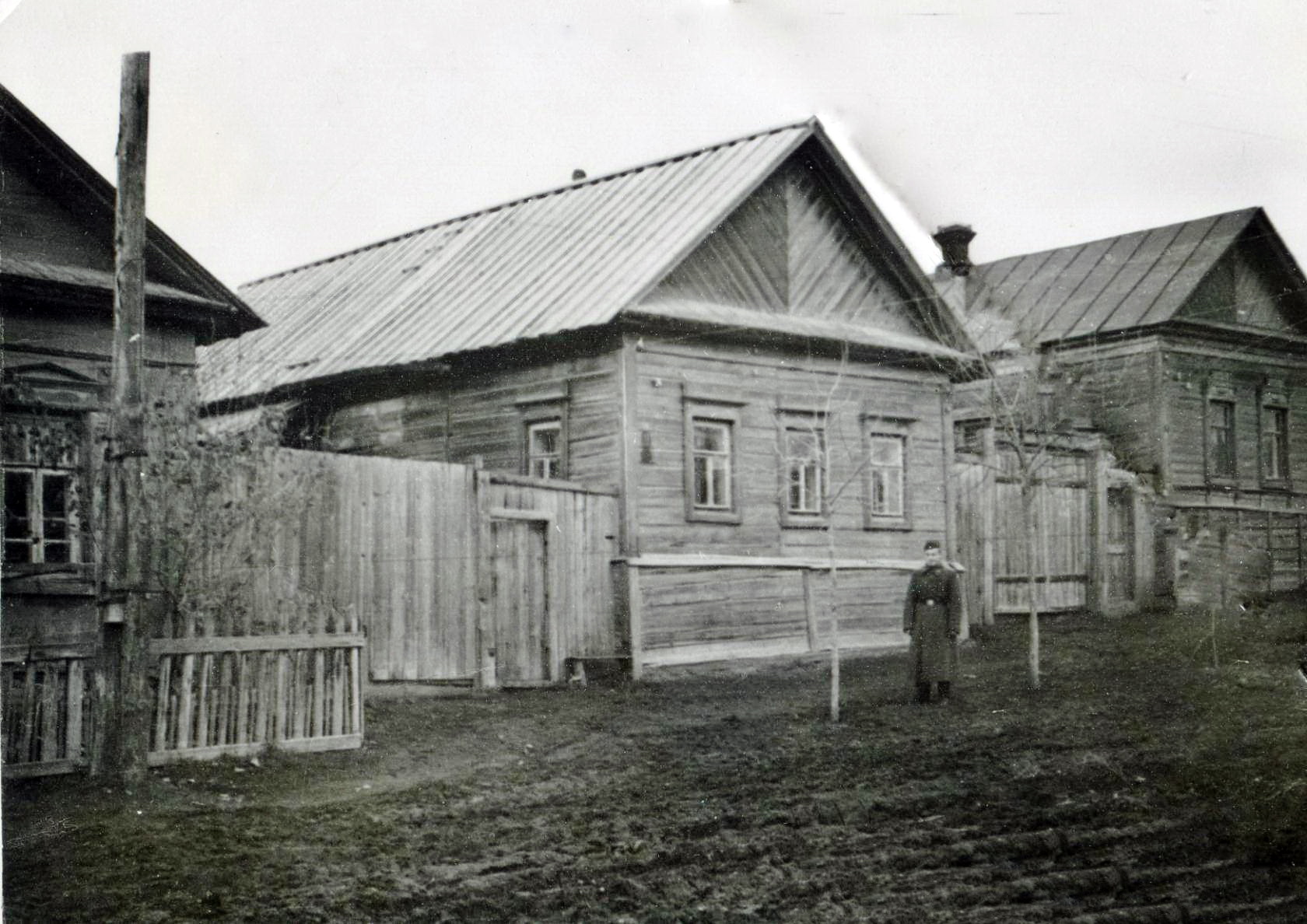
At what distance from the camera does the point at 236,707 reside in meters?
8.86

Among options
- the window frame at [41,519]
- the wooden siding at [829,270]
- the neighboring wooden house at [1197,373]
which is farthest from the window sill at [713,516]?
the window frame at [41,519]

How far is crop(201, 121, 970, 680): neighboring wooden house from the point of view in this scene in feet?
48.5

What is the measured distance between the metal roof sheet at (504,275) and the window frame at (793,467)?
2435 mm

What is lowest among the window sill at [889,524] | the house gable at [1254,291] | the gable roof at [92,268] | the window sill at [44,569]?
the window sill at [44,569]

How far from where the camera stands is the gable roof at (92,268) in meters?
7.77

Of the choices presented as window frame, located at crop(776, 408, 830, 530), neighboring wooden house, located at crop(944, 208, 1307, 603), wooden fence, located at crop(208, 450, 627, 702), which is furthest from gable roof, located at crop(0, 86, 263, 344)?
neighboring wooden house, located at crop(944, 208, 1307, 603)

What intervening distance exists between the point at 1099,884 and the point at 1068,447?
24.0 ft

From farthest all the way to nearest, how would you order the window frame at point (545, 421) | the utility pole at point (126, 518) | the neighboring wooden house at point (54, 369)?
the window frame at point (545, 421) → the neighboring wooden house at point (54, 369) → the utility pole at point (126, 518)

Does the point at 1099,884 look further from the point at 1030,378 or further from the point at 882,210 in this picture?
the point at 882,210

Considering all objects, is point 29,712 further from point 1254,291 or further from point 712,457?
point 712,457

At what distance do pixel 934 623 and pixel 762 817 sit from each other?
4481 millimetres

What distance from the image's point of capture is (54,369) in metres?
11.7

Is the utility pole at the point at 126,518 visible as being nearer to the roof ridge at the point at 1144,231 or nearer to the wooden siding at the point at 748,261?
the roof ridge at the point at 1144,231

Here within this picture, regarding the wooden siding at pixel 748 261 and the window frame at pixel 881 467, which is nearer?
the wooden siding at pixel 748 261
